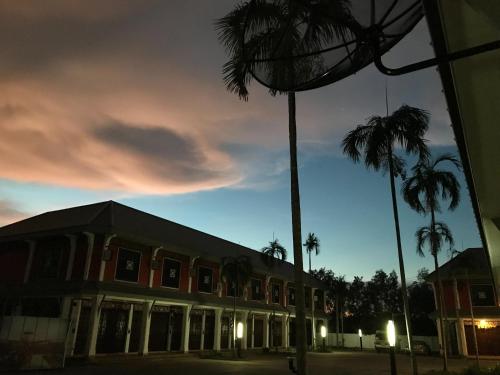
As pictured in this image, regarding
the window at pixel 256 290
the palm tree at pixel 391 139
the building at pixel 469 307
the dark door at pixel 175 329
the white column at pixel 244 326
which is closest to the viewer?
the palm tree at pixel 391 139

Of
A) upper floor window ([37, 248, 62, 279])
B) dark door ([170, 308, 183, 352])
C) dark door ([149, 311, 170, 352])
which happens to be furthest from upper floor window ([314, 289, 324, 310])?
upper floor window ([37, 248, 62, 279])

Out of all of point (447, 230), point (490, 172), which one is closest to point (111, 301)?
point (447, 230)

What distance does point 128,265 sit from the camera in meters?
23.9

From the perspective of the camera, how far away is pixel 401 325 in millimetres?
52625

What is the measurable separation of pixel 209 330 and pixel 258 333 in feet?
26.4

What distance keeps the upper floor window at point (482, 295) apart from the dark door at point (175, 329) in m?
25.2

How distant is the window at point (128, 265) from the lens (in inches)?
918

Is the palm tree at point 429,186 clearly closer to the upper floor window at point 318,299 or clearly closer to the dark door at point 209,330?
the dark door at point 209,330

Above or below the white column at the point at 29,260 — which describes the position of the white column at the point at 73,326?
below

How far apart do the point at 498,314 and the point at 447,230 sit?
56.0 feet

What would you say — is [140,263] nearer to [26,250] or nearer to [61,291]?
[61,291]

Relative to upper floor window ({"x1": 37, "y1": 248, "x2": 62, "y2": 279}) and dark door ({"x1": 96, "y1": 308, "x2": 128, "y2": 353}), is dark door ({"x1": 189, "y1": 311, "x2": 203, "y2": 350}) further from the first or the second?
upper floor window ({"x1": 37, "y1": 248, "x2": 62, "y2": 279})

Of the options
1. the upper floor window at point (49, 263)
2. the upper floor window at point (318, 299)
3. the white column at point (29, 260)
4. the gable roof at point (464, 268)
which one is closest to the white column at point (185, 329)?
the upper floor window at point (49, 263)

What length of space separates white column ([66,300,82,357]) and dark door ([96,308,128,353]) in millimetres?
1307
